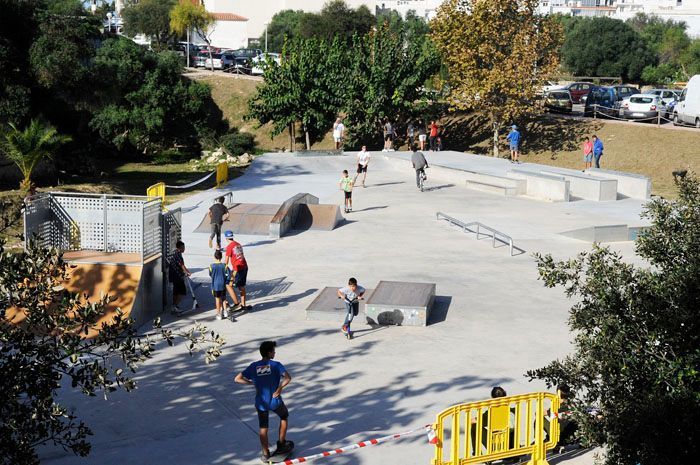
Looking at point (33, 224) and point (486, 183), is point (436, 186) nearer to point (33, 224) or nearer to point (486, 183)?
point (486, 183)

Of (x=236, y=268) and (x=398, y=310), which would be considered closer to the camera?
(x=398, y=310)

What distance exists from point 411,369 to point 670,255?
243 inches

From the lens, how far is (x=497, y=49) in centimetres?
4116

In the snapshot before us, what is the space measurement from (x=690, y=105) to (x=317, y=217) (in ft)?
77.0

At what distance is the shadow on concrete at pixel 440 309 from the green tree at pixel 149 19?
6995 cm

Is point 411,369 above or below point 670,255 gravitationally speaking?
below

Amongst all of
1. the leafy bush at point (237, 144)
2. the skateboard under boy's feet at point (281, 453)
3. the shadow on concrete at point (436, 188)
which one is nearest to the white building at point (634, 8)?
the leafy bush at point (237, 144)

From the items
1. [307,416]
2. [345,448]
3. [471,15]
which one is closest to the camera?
[345,448]

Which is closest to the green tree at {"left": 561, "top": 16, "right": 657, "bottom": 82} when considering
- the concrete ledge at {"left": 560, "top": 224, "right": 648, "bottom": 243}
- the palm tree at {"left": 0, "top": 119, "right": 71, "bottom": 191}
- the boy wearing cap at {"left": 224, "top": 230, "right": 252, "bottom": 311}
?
the concrete ledge at {"left": 560, "top": 224, "right": 648, "bottom": 243}

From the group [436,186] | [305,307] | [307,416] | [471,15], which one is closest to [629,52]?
[471,15]

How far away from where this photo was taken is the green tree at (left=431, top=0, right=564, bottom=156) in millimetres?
40312

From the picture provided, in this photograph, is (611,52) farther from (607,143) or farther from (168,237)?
(168,237)

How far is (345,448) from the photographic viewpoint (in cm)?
1036

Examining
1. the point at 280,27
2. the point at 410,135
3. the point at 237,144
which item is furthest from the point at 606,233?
the point at 280,27
